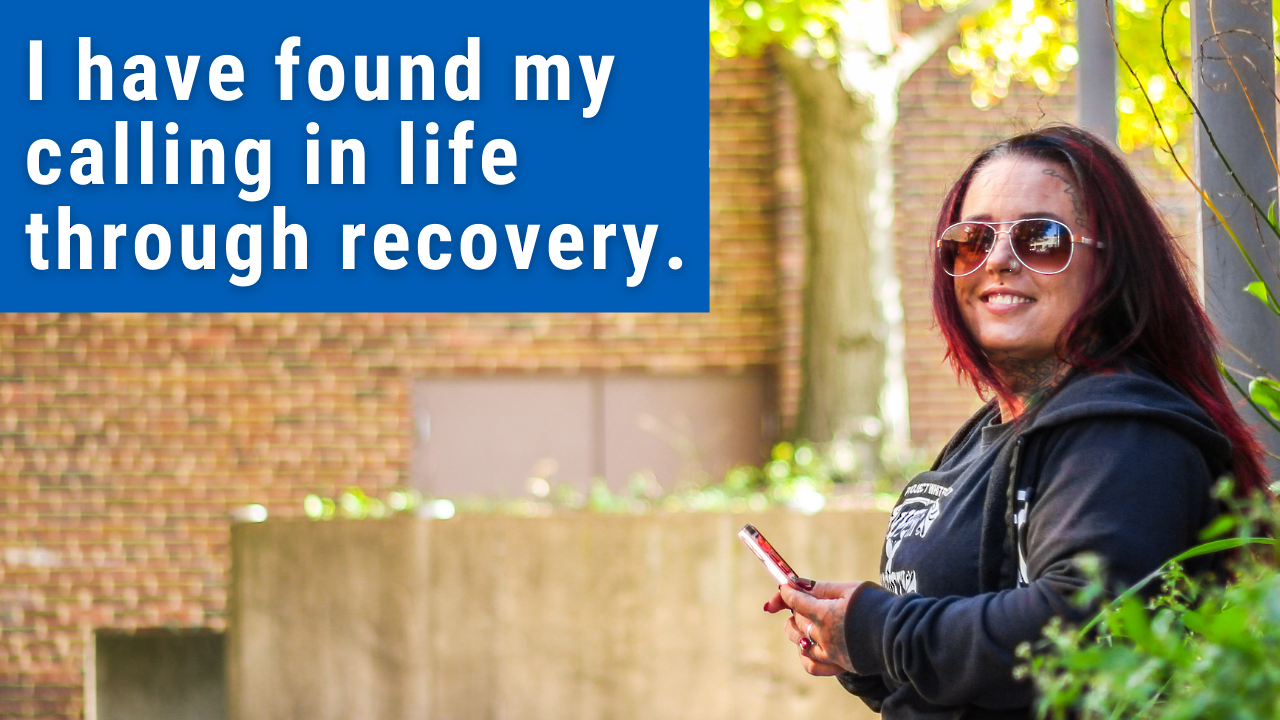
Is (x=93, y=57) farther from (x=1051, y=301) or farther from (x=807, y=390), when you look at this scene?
(x=1051, y=301)

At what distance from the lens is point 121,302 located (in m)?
8.67

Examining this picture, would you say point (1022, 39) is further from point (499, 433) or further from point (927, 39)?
point (499, 433)

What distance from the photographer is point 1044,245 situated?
1961mm

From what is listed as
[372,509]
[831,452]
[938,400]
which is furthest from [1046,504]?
[938,400]

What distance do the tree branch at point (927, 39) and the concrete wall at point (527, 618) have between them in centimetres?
311

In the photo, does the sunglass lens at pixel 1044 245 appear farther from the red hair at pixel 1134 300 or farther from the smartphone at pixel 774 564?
the smartphone at pixel 774 564

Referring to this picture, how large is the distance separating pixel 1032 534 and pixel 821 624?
0.36 metres

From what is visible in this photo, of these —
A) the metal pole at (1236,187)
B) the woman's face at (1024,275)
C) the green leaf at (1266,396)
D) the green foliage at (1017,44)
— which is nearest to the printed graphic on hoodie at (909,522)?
the woman's face at (1024,275)

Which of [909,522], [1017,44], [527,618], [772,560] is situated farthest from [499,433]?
[909,522]

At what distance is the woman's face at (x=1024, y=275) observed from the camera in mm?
1965

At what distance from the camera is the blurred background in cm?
937

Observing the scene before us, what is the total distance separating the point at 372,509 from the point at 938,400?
4888 millimetres

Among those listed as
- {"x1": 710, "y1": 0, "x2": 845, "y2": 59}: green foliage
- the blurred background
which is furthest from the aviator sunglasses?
the blurred background

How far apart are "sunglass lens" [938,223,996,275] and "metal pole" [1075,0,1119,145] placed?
2.74 metres
